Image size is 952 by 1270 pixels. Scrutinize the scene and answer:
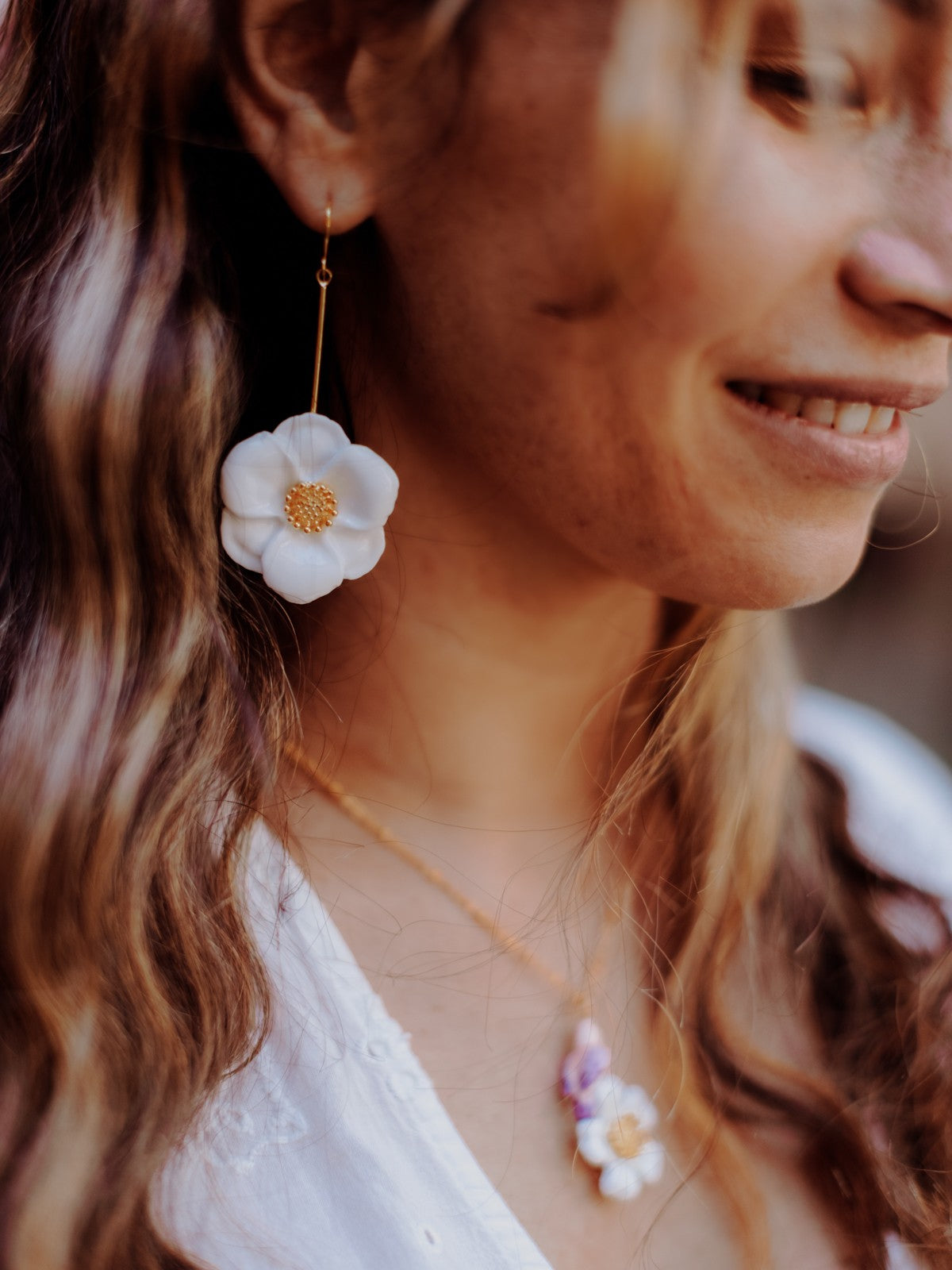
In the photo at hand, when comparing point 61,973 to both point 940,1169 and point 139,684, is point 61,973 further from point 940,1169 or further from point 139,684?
point 940,1169

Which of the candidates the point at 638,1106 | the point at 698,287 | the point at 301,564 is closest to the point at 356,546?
the point at 301,564

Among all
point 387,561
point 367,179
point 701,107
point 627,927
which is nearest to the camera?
point 701,107

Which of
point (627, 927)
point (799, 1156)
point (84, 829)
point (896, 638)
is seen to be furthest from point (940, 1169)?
point (84, 829)

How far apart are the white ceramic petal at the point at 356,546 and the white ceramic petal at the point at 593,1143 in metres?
0.45

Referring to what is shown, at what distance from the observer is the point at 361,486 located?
2.53 ft

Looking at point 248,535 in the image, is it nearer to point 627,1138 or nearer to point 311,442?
point 311,442

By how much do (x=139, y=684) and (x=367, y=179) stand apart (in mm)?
373

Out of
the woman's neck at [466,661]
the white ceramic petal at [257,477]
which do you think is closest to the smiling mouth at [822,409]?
the woman's neck at [466,661]

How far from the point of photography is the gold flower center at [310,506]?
77cm

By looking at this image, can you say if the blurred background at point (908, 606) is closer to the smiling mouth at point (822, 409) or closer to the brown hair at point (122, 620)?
the smiling mouth at point (822, 409)

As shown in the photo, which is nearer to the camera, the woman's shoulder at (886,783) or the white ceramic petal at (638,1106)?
the white ceramic petal at (638,1106)

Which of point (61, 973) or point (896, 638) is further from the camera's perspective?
point (896, 638)

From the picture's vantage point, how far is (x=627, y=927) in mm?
1001

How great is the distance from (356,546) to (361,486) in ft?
0.14
